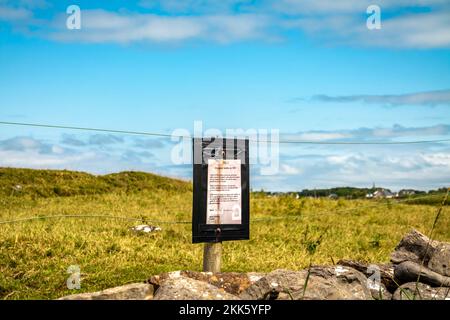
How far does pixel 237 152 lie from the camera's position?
7473mm

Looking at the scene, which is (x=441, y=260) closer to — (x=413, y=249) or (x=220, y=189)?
(x=413, y=249)

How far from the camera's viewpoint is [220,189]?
7.41 meters

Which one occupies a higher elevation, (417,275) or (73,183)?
(73,183)

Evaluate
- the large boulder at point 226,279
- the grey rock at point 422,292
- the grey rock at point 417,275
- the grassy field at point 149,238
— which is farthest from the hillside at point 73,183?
the grey rock at point 422,292

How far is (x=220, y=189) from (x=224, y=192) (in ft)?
0.21

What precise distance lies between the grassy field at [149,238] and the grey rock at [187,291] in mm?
3036

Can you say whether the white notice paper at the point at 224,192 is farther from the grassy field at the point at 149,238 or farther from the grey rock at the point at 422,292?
the grey rock at the point at 422,292

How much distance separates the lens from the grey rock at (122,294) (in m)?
5.45

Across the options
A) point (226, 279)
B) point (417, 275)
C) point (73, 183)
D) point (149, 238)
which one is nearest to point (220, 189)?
point (226, 279)

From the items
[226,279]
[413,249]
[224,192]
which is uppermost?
[224,192]

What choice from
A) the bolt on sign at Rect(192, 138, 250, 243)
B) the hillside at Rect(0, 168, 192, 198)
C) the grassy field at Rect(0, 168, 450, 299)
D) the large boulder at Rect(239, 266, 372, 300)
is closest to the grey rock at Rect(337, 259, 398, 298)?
the large boulder at Rect(239, 266, 372, 300)

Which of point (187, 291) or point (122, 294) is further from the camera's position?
point (122, 294)

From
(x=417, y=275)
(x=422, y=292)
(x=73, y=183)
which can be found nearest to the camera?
(x=422, y=292)

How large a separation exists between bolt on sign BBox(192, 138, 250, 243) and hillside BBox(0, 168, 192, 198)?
47.7ft
